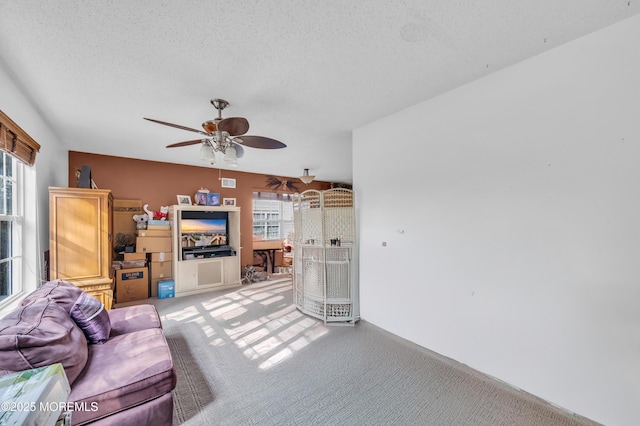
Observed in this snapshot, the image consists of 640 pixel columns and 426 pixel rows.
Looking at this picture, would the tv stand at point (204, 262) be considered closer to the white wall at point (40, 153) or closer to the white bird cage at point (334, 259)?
the white wall at point (40, 153)

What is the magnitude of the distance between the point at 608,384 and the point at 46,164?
19.1 ft

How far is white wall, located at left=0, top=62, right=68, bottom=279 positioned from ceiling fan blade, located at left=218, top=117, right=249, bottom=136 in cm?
167

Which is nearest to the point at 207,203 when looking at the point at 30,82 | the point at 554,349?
the point at 30,82

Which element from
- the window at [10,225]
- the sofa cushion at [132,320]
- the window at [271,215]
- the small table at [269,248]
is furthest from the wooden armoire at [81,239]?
the window at [271,215]

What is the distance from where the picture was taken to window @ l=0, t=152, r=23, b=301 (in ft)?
7.95

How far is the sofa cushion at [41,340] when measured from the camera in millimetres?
1365

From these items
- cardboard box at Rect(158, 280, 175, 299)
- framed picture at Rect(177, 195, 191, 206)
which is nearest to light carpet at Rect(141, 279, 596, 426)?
cardboard box at Rect(158, 280, 175, 299)

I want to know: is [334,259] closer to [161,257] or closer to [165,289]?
[165,289]

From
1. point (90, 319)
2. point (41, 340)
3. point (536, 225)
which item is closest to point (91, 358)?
point (90, 319)

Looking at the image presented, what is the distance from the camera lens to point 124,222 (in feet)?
15.5

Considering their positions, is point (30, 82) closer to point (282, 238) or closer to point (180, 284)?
point (180, 284)

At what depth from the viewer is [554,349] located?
6.25ft

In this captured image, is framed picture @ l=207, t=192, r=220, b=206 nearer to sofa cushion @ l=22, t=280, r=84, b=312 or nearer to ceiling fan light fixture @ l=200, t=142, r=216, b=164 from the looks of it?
ceiling fan light fixture @ l=200, t=142, r=216, b=164

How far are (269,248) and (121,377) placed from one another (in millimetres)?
5061
